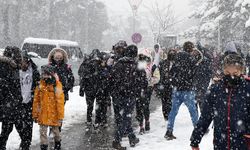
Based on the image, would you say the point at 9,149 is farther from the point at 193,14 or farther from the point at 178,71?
the point at 193,14

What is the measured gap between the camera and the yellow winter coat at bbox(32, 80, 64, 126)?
22.0 ft

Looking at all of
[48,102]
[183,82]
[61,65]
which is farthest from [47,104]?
[183,82]

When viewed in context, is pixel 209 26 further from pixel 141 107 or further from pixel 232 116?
pixel 232 116

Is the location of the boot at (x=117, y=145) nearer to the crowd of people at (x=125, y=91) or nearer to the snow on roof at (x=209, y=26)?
the crowd of people at (x=125, y=91)

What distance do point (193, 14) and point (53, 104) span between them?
110ft

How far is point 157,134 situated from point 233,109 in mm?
5399

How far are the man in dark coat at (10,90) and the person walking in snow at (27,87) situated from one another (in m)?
0.19

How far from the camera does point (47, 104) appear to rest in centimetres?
669

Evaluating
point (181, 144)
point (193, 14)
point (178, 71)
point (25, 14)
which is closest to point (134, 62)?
point (178, 71)

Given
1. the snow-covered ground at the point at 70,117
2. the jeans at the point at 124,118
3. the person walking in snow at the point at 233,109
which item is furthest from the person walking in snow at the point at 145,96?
the person walking in snow at the point at 233,109

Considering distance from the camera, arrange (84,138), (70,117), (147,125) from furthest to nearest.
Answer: (70,117) → (147,125) → (84,138)

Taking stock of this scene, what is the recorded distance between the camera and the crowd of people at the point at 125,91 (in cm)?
399

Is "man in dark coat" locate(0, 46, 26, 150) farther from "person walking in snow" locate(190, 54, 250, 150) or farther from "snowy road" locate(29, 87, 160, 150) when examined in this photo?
"person walking in snow" locate(190, 54, 250, 150)

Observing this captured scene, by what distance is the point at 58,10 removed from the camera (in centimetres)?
5528
